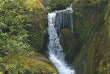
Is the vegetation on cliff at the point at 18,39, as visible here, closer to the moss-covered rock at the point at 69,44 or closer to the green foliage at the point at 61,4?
the moss-covered rock at the point at 69,44

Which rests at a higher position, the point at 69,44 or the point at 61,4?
the point at 61,4

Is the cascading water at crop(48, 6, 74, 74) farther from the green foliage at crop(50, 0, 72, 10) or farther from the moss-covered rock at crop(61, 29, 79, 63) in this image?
the green foliage at crop(50, 0, 72, 10)

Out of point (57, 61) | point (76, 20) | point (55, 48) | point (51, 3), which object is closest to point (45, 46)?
point (55, 48)

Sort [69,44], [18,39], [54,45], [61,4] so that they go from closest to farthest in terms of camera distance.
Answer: [18,39] < [69,44] < [54,45] < [61,4]

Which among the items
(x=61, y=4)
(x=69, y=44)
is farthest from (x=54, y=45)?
(x=61, y=4)

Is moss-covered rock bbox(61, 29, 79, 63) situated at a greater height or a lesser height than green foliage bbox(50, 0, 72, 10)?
→ lesser

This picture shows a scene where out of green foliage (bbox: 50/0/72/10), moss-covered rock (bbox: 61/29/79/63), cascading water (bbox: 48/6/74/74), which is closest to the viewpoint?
cascading water (bbox: 48/6/74/74)

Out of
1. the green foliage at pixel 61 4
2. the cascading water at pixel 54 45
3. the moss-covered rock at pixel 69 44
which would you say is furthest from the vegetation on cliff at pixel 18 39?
the green foliage at pixel 61 4

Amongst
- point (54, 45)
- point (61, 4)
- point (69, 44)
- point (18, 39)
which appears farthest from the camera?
point (61, 4)

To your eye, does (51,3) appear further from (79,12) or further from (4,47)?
(4,47)

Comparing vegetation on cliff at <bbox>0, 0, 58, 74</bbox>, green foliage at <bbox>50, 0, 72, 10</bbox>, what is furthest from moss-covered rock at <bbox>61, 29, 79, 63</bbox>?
green foliage at <bbox>50, 0, 72, 10</bbox>

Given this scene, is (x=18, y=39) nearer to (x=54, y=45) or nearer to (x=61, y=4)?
(x=54, y=45)

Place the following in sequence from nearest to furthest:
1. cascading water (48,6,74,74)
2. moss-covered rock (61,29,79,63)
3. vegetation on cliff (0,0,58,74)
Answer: vegetation on cliff (0,0,58,74) → cascading water (48,6,74,74) → moss-covered rock (61,29,79,63)

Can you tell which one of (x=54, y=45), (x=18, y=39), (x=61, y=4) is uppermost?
(x=61, y=4)
